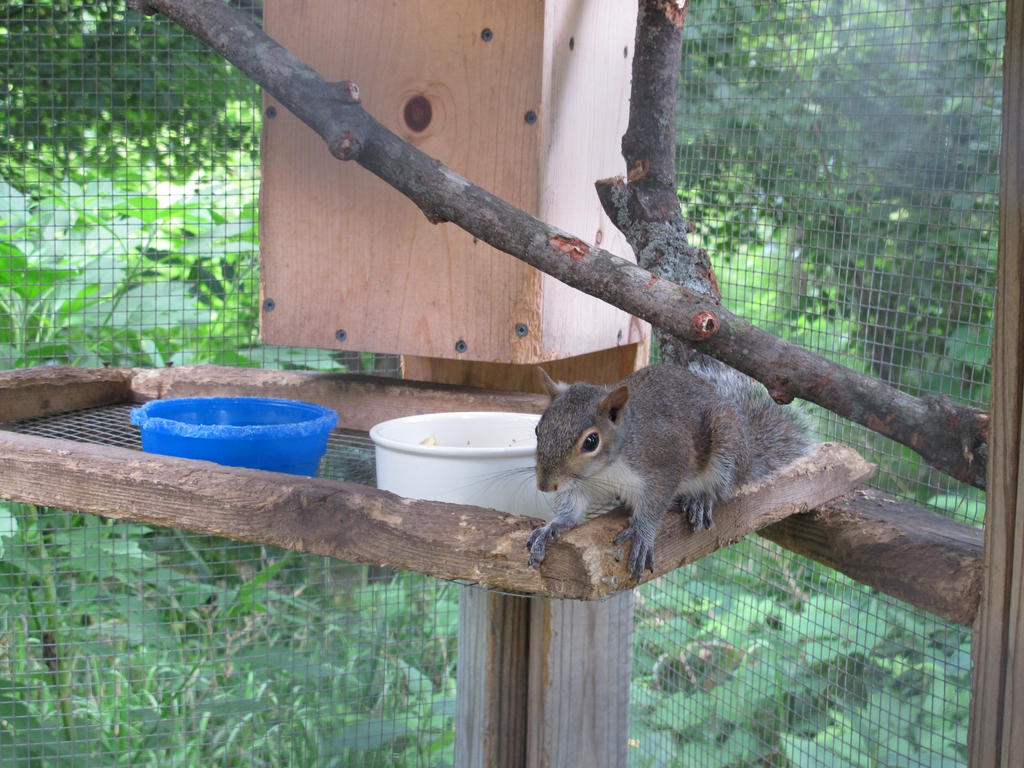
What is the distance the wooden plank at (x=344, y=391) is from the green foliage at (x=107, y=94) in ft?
2.70

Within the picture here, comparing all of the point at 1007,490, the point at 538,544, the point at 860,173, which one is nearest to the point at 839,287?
the point at 860,173

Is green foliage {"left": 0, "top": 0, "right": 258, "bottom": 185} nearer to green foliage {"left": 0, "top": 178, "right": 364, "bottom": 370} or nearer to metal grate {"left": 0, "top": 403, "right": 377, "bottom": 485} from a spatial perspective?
green foliage {"left": 0, "top": 178, "right": 364, "bottom": 370}

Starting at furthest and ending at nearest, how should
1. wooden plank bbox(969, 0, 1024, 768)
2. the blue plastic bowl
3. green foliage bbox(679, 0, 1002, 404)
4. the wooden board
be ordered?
green foliage bbox(679, 0, 1002, 404) < the wooden board < the blue plastic bowl < wooden plank bbox(969, 0, 1024, 768)

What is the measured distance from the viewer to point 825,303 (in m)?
1.90

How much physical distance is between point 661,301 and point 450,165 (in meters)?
0.50

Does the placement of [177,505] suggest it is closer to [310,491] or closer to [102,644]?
[310,491]

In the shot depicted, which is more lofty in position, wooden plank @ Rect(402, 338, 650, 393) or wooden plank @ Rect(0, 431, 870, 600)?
wooden plank @ Rect(402, 338, 650, 393)

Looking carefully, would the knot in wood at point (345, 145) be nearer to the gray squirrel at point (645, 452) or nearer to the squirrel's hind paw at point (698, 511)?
the gray squirrel at point (645, 452)

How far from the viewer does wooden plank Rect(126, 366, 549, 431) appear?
57.9 inches

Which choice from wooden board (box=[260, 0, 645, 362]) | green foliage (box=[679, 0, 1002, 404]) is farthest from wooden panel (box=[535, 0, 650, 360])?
green foliage (box=[679, 0, 1002, 404])

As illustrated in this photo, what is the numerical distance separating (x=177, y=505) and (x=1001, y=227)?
0.85m

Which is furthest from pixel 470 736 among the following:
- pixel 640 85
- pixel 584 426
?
pixel 640 85

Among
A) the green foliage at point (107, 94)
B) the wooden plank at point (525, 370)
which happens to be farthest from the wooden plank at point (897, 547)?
the green foliage at point (107, 94)

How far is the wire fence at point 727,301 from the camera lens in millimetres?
1678
